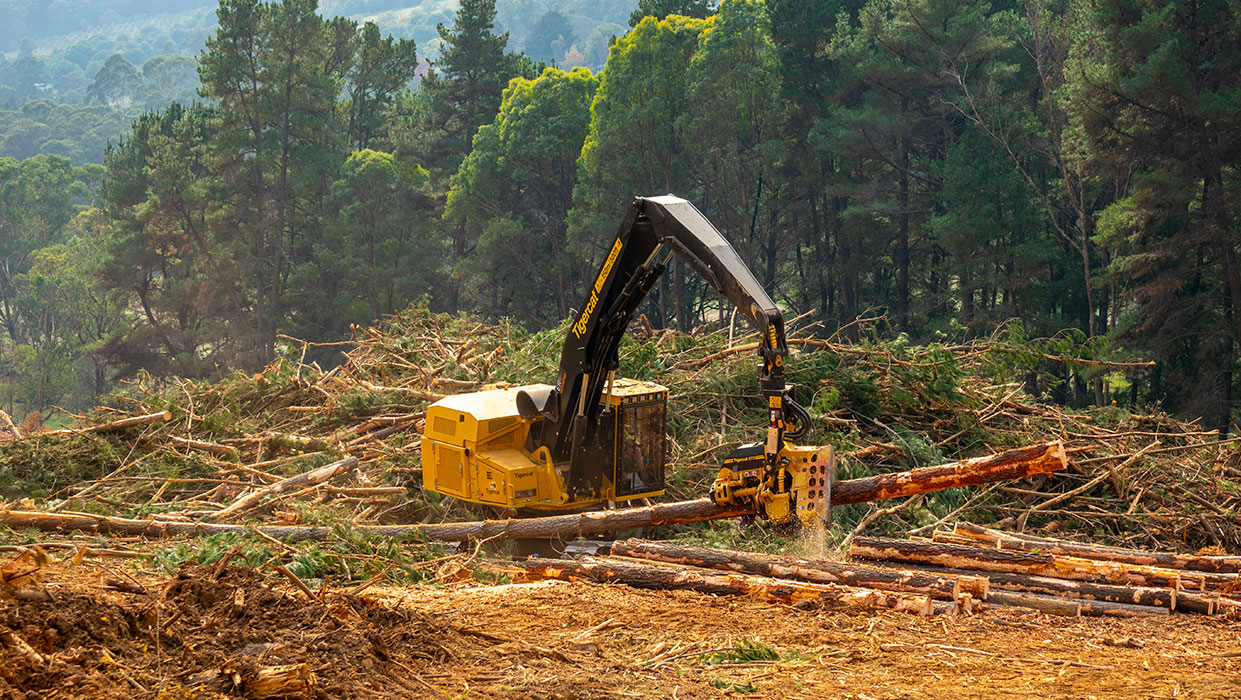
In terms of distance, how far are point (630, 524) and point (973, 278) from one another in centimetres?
2732

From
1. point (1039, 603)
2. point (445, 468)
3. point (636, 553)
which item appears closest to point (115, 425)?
point (445, 468)

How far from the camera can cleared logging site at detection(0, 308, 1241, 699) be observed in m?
5.30

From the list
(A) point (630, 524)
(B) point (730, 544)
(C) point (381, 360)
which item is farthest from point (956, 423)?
(C) point (381, 360)

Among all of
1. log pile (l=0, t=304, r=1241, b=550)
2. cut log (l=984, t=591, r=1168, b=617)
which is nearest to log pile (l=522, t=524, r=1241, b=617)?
cut log (l=984, t=591, r=1168, b=617)

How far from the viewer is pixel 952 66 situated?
3434 centimetres

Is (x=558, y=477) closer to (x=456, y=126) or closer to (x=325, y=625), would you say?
(x=325, y=625)

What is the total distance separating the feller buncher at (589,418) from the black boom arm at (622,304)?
0.01 meters

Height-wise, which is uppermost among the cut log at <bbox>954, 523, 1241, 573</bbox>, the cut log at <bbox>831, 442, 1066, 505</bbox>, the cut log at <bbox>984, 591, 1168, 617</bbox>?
the cut log at <bbox>831, 442, 1066, 505</bbox>

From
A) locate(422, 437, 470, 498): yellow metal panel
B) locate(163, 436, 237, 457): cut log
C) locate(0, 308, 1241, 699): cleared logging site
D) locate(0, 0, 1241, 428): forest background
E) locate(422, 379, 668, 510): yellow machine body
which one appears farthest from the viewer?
locate(0, 0, 1241, 428): forest background

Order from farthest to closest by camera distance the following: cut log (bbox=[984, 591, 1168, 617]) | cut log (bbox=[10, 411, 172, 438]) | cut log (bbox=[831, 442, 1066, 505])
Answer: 1. cut log (bbox=[10, 411, 172, 438])
2. cut log (bbox=[831, 442, 1066, 505])
3. cut log (bbox=[984, 591, 1168, 617])

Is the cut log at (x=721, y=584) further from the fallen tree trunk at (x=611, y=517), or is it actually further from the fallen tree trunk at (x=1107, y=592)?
the fallen tree trunk at (x=1107, y=592)

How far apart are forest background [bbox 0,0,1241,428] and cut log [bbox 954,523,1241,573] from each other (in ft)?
19.6

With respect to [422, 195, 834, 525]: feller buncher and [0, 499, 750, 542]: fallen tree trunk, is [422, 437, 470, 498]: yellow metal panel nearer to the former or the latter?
[422, 195, 834, 525]: feller buncher

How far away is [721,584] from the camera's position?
7871 millimetres
